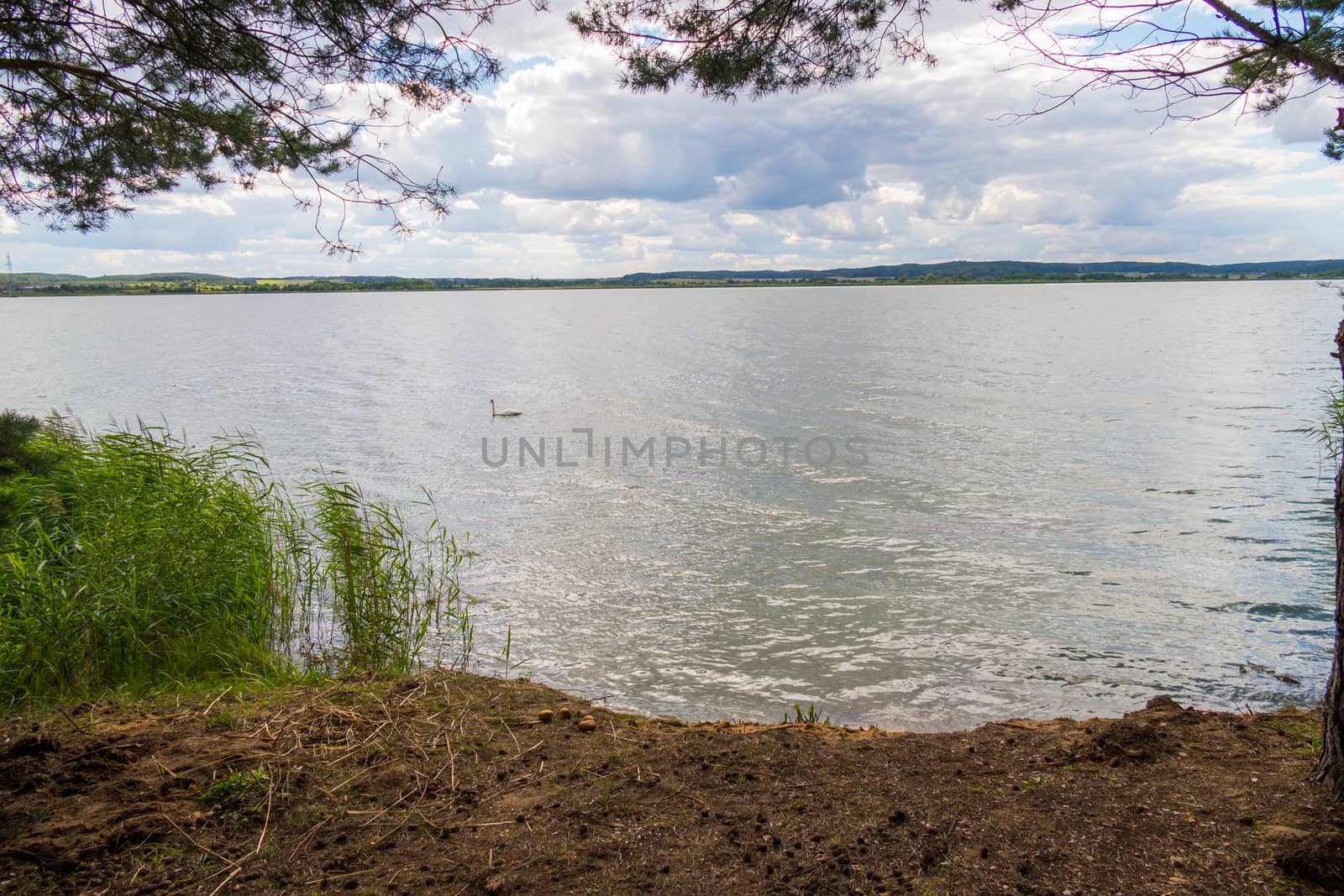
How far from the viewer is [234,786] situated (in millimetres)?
4098

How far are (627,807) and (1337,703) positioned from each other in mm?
3446

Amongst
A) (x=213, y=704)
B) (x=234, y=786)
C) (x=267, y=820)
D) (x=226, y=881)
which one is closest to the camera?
(x=226, y=881)

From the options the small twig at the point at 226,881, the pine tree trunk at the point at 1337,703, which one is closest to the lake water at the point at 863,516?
the pine tree trunk at the point at 1337,703

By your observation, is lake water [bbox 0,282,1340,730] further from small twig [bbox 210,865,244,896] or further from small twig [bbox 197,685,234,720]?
small twig [bbox 210,865,244,896]

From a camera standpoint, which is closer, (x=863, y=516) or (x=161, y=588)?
(x=161, y=588)

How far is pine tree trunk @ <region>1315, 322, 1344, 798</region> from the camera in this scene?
3.66 meters

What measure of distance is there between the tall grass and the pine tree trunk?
22.2 feet

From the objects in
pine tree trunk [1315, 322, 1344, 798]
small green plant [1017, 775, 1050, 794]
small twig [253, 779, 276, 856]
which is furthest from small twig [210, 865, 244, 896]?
pine tree trunk [1315, 322, 1344, 798]

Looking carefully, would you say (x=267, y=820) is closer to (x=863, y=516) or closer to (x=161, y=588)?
(x=161, y=588)

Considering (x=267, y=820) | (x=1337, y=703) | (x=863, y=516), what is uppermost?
(x=1337, y=703)

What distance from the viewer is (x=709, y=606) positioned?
10227 mm

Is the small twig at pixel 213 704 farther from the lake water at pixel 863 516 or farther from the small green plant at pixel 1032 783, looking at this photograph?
the small green plant at pixel 1032 783

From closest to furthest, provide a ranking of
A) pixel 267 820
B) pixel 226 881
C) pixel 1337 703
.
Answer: pixel 226 881
pixel 1337 703
pixel 267 820

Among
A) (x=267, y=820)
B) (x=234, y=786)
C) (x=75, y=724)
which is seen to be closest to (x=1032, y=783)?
(x=267, y=820)
